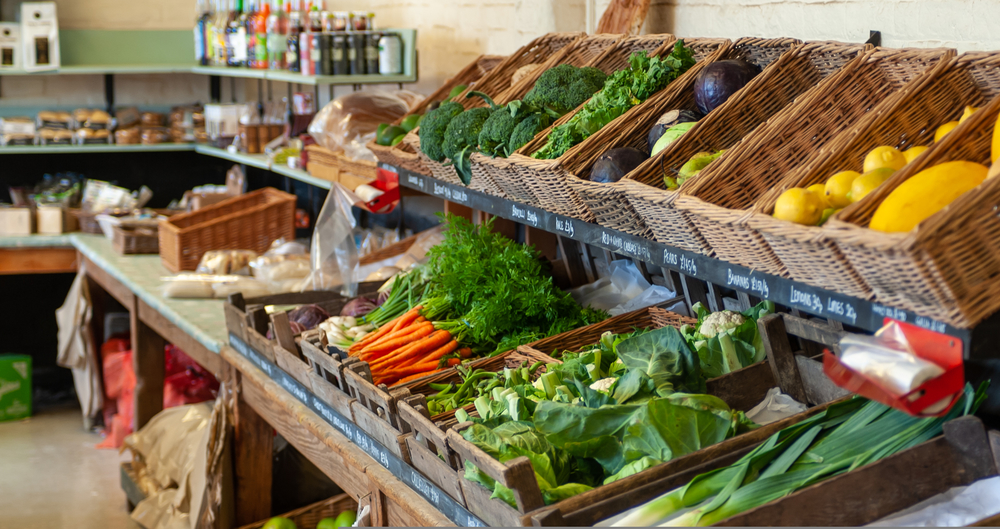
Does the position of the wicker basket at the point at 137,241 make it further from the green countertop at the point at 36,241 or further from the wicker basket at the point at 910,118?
the wicker basket at the point at 910,118

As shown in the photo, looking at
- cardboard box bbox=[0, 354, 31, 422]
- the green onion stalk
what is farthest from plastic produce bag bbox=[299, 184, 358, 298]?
cardboard box bbox=[0, 354, 31, 422]

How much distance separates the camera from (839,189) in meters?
1.26

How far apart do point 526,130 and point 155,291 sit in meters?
2.36

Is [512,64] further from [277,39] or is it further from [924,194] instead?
[277,39]

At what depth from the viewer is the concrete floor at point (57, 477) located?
373cm

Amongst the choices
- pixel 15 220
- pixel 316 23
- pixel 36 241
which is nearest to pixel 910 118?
Answer: pixel 316 23

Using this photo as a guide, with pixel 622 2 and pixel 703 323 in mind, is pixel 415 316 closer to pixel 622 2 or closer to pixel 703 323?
pixel 703 323

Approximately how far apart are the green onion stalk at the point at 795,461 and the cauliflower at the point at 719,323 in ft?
1.25

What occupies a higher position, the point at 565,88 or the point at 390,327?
the point at 565,88

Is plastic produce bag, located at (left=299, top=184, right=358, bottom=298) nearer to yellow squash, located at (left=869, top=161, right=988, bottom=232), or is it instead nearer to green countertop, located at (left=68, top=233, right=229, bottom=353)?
green countertop, located at (left=68, top=233, right=229, bottom=353)

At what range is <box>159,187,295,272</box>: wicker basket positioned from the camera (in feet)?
12.9

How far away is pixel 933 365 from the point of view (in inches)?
41.4

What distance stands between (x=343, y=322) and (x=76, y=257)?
2914mm

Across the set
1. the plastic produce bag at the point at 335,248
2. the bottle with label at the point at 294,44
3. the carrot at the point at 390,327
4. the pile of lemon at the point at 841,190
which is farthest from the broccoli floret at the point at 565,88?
the bottle with label at the point at 294,44
